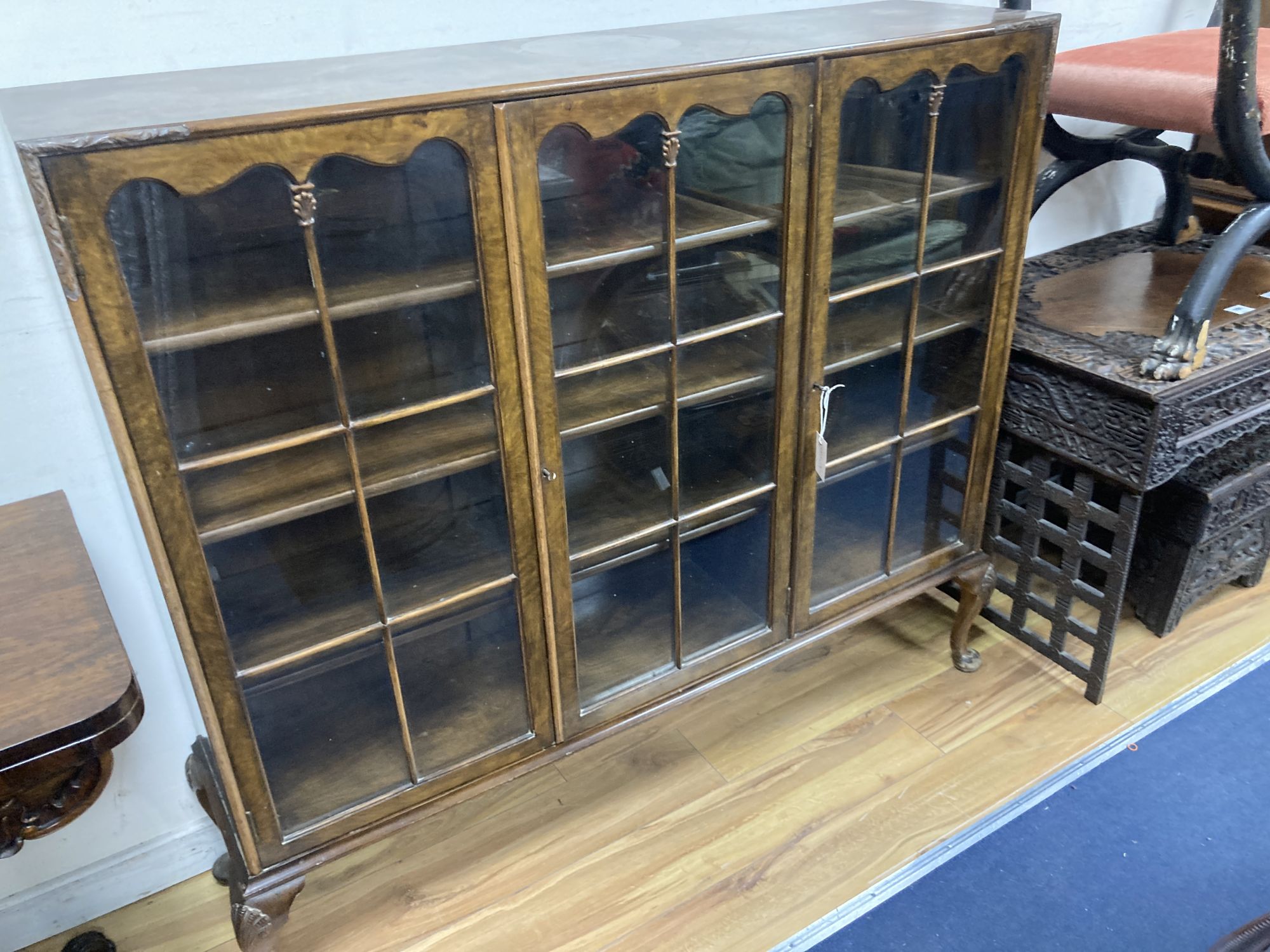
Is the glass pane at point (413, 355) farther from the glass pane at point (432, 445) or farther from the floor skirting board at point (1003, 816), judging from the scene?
the floor skirting board at point (1003, 816)

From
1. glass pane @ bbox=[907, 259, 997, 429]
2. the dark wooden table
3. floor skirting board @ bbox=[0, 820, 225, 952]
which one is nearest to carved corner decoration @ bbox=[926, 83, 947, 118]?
glass pane @ bbox=[907, 259, 997, 429]

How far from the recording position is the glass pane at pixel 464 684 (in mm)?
1253

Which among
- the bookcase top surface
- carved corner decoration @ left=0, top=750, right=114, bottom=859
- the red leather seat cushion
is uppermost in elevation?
the bookcase top surface

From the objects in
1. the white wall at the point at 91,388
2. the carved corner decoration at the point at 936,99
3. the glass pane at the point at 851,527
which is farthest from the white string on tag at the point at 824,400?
the white wall at the point at 91,388

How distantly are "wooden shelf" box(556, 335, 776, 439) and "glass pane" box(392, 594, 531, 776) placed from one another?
26 cm

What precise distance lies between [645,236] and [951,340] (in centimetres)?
63

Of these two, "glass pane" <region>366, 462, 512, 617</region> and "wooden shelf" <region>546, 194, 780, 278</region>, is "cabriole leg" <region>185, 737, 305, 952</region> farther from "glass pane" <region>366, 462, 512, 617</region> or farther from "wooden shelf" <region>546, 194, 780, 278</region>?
"wooden shelf" <region>546, 194, 780, 278</region>

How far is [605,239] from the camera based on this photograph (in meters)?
1.16

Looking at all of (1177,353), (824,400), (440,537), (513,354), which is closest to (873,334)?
(824,400)

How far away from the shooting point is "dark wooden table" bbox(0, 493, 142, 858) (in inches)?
30.8

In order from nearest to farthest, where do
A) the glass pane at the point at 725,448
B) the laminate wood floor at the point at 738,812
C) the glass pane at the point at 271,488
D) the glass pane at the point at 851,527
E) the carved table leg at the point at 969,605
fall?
1. the glass pane at the point at 271,488
2. the glass pane at the point at 725,448
3. the laminate wood floor at the point at 738,812
4. the glass pane at the point at 851,527
5. the carved table leg at the point at 969,605

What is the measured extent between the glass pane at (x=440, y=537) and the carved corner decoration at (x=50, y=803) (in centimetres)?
38

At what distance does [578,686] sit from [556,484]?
1.13 ft

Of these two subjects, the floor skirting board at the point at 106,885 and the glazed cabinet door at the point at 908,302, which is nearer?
the glazed cabinet door at the point at 908,302
